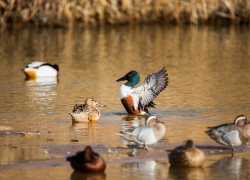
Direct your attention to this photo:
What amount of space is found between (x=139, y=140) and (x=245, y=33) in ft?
64.9

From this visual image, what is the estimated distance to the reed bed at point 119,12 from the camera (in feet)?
96.1

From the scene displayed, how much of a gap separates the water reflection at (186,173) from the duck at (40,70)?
9.44 meters

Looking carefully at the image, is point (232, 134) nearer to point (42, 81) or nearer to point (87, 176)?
point (87, 176)

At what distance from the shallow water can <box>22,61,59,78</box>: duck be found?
256mm

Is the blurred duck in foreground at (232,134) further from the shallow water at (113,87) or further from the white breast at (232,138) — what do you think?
the shallow water at (113,87)

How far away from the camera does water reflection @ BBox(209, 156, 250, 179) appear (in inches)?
267

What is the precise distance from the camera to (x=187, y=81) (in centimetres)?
1442

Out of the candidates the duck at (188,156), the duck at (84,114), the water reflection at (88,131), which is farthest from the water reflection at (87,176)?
the duck at (84,114)

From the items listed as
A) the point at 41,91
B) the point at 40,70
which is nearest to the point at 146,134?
the point at 41,91

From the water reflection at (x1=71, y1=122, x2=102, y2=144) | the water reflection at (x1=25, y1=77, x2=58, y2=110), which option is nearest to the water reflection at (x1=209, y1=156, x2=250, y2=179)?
the water reflection at (x1=71, y1=122, x2=102, y2=144)

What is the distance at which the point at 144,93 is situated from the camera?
11031 millimetres

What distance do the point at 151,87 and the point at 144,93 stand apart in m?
0.20

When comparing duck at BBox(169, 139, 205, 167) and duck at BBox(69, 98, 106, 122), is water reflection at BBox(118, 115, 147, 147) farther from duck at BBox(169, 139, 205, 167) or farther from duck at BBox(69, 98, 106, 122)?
duck at BBox(169, 139, 205, 167)

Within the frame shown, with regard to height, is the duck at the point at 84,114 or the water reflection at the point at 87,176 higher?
the duck at the point at 84,114
